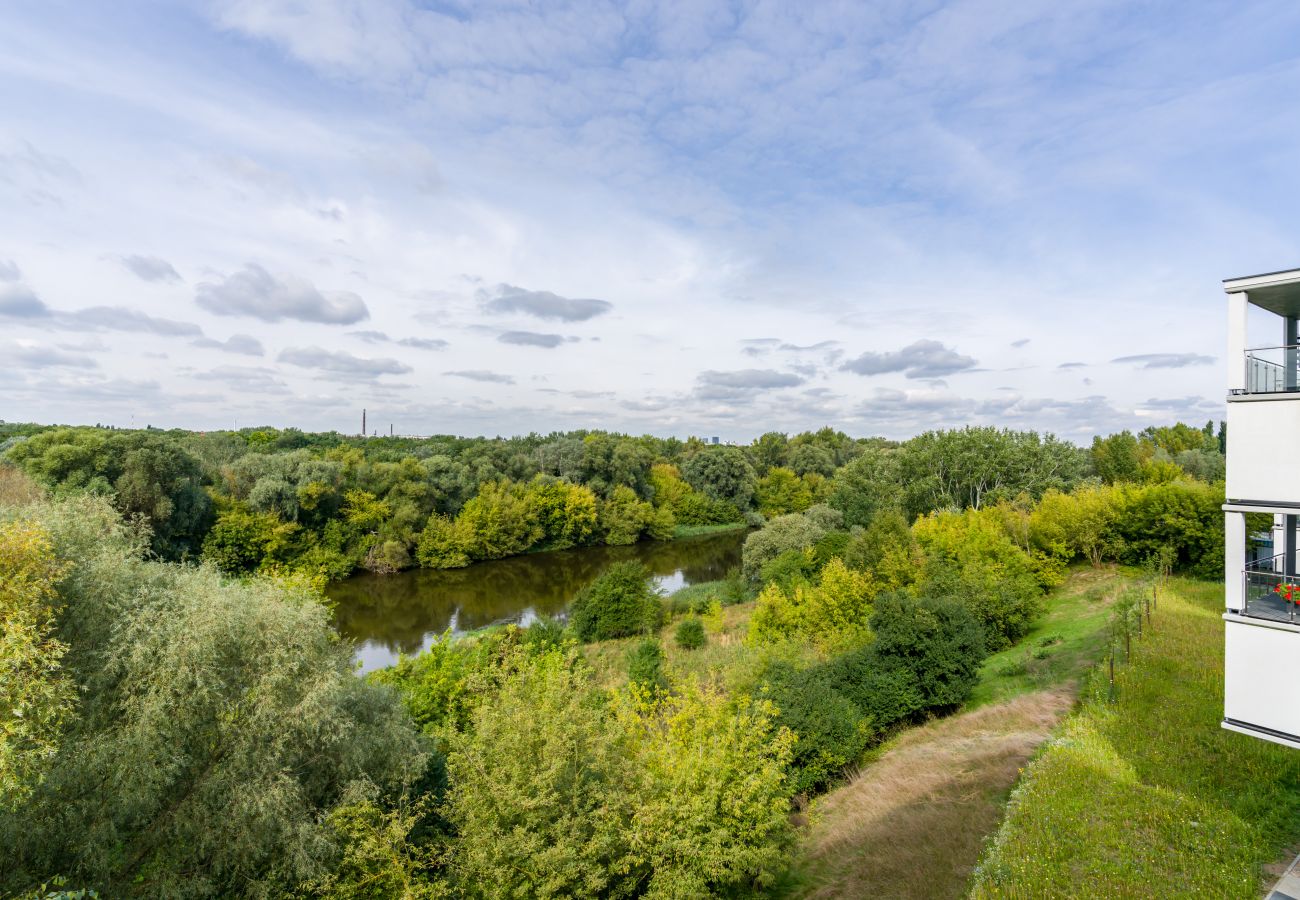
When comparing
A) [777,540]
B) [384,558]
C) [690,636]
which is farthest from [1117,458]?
[384,558]

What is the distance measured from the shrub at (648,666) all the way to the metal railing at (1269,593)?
548 inches

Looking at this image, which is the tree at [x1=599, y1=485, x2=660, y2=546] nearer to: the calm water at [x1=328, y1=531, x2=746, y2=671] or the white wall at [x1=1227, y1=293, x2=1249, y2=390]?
the calm water at [x1=328, y1=531, x2=746, y2=671]

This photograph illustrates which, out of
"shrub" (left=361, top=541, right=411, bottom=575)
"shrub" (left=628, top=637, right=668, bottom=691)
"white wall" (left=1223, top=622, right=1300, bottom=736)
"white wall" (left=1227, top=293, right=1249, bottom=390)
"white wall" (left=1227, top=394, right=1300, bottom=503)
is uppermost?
"white wall" (left=1227, top=293, right=1249, bottom=390)

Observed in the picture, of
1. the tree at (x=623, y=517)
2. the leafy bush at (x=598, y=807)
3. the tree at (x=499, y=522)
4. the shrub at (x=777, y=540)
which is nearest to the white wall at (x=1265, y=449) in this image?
the leafy bush at (x=598, y=807)

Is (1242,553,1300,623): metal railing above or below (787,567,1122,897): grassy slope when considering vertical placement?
above

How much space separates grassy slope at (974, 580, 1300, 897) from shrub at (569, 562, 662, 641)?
1928 centimetres

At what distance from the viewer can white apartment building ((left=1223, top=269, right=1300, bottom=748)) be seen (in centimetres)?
754

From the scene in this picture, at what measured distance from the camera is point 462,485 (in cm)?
5225

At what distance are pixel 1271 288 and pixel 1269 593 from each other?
401cm

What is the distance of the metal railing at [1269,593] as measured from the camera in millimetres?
7703

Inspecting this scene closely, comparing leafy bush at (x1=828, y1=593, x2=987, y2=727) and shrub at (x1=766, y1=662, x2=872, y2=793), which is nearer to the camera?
shrub at (x1=766, y1=662, x2=872, y2=793)

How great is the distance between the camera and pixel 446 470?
5291 cm

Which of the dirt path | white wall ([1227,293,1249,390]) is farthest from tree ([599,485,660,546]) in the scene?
white wall ([1227,293,1249,390])

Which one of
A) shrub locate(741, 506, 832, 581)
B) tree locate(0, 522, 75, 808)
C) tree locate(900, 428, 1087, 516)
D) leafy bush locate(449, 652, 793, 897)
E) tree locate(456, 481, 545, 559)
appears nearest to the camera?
tree locate(0, 522, 75, 808)
